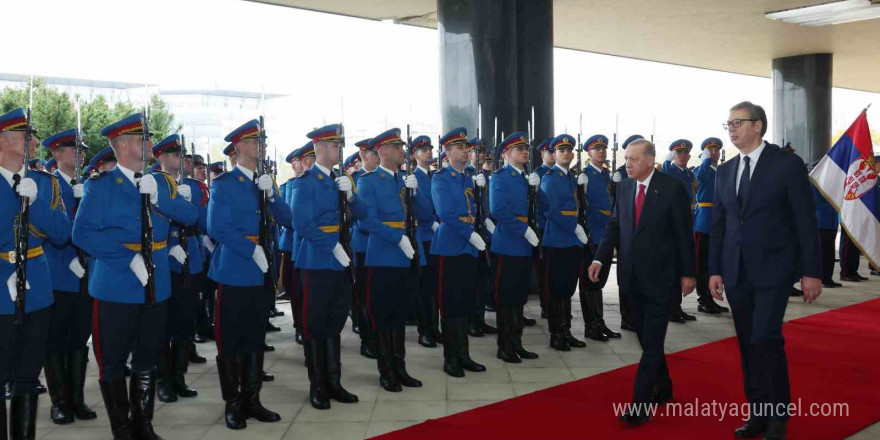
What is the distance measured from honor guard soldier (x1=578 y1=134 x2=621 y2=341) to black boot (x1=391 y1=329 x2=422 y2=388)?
2.09 meters

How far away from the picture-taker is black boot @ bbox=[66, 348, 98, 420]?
14.6ft

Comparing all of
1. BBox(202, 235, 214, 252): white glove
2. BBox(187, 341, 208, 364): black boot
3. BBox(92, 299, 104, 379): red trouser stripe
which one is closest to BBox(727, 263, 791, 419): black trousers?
BBox(92, 299, 104, 379): red trouser stripe

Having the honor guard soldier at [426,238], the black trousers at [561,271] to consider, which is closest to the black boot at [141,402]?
the honor guard soldier at [426,238]

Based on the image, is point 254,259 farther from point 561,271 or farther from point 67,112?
point 67,112

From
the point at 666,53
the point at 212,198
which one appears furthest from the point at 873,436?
the point at 666,53

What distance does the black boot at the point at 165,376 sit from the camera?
4.82 m

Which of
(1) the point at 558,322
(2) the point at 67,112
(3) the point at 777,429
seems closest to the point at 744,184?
(3) the point at 777,429

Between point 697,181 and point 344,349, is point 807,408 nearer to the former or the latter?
point 344,349

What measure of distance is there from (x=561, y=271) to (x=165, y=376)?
3108 millimetres

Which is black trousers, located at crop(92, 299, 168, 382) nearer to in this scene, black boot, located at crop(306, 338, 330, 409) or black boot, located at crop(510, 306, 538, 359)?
black boot, located at crop(306, 338, 330, 409)

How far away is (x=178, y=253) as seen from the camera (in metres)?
4.92

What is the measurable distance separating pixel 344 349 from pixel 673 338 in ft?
9.43

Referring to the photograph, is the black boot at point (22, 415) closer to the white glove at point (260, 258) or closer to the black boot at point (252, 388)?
the black boot at point (252, 388)

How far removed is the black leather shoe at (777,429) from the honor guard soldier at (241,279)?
267 centimetres
